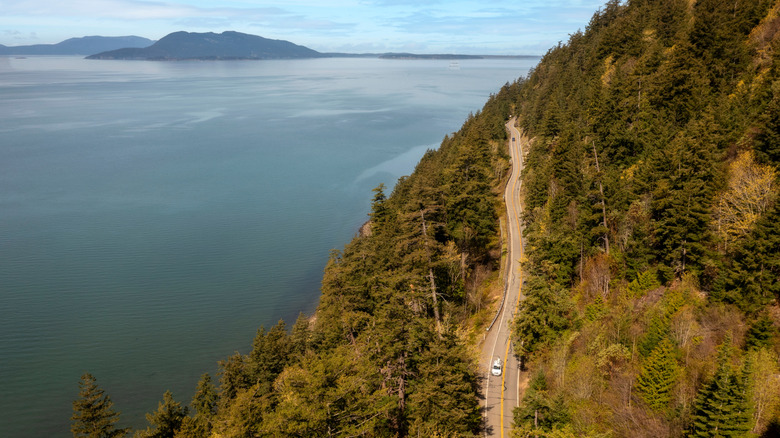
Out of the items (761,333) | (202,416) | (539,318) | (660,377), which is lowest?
(202,416)

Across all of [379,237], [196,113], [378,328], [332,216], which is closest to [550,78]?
[332,216]

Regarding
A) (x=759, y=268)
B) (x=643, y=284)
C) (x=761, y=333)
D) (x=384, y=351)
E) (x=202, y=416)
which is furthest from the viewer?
(x=202, y=416)

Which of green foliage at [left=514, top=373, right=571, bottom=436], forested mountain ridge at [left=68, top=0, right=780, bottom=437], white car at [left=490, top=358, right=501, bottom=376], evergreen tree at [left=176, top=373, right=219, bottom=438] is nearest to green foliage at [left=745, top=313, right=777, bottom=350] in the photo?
forested mountain ridge at [left=68, top=0, right=780, bottom=437]

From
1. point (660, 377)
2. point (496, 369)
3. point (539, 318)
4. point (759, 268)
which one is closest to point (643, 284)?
point (759, 268)

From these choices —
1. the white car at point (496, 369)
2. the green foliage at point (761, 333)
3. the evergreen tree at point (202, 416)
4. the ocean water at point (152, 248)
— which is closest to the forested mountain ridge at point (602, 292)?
the green foliage at point (761, 333)

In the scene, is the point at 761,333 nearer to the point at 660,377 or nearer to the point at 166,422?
the point at 660,377
